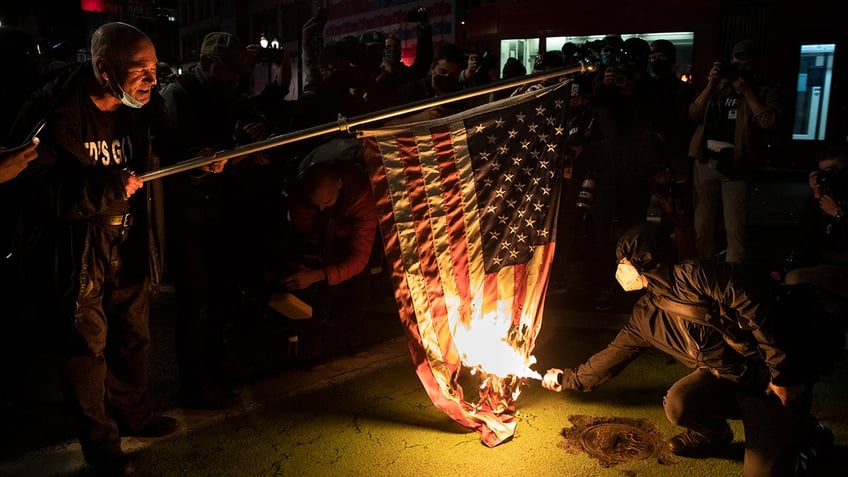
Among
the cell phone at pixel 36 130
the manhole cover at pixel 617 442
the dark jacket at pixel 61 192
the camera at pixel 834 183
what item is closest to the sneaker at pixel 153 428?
the dark jacket at pixel 61 192

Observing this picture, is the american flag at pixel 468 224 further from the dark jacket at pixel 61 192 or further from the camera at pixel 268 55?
the camera at pixel 268 55

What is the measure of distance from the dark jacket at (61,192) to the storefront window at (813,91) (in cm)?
1539

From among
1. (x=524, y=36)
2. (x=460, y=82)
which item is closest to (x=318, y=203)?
(x=460, y=82)

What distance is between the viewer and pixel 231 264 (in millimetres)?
5305

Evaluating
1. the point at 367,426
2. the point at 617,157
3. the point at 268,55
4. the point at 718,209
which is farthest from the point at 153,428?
the point at 718,209

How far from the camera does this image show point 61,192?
11.2 feet

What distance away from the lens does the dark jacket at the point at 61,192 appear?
341 cm

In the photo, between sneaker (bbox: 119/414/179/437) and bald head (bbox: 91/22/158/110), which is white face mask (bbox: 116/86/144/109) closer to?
bald head (bbox: 91/22/158/110)

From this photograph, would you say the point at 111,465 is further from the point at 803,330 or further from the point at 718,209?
the point at 718,209

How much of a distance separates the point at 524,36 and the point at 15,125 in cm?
1549

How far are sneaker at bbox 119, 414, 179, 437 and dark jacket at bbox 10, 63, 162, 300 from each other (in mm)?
1084

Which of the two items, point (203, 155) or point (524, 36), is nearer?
point (203, 155)

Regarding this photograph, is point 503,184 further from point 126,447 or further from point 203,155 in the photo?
point 126,447

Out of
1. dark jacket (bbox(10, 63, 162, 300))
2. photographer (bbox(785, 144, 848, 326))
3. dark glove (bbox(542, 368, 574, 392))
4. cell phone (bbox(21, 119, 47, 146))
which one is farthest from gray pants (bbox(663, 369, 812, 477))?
cell phone (bbox(21, 119, 47, 146))
